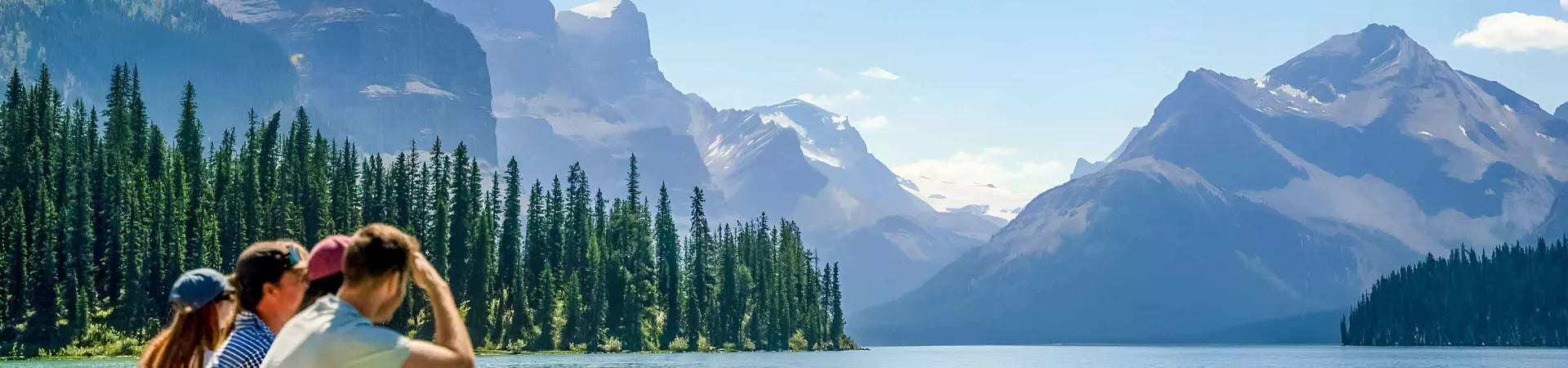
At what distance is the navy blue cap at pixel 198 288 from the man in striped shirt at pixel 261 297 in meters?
0.10

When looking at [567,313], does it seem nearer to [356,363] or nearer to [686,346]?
[686,346]

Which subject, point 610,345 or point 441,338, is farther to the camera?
point 610,345

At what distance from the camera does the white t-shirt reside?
309 inches

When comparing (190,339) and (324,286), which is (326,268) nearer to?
(324,286)

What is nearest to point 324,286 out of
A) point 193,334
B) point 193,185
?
point 193,334

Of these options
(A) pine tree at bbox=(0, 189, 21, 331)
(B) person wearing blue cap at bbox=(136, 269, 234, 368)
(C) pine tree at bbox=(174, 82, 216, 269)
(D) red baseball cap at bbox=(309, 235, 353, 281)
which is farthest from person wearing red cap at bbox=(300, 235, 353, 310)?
(C) pine tree at bbox=(174, 82, 216, 269)

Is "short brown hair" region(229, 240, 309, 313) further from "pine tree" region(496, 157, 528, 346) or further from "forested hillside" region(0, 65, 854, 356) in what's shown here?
"pine tree" region(496, 157, 528, 346)

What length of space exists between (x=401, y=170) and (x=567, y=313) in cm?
2320

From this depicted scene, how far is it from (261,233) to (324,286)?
138632 millimetres

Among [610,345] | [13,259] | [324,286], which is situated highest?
[13,259]

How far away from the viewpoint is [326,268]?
8.45 m

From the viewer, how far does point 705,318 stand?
196 metres

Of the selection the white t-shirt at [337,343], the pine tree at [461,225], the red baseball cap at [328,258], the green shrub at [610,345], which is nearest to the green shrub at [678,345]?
the green shrub at [610,345]

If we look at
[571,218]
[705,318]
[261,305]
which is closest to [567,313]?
[571,218]
